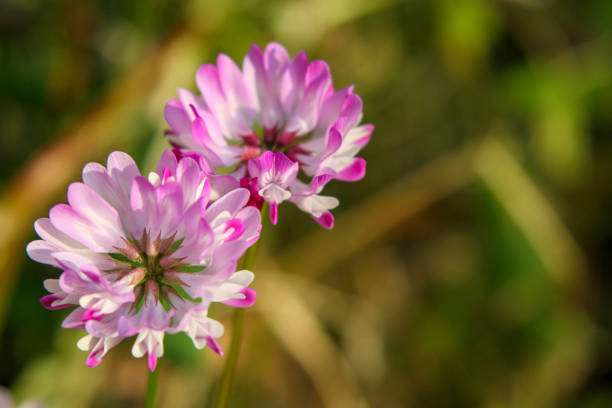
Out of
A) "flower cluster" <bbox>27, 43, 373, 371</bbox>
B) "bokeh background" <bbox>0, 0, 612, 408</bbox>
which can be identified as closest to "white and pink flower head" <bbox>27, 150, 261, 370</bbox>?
"flower cluster" <bbox>27, 43, 373, 371</bbox>

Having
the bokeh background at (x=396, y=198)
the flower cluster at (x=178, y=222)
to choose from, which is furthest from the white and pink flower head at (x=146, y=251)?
the bokeh background at (x=396, y=198)

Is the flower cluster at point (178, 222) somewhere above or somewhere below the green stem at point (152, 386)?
above

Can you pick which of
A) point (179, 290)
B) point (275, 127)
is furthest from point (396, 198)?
point (179, 290)

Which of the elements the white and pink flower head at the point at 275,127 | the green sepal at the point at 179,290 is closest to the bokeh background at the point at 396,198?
the white and pink flower head at the point at 275,127

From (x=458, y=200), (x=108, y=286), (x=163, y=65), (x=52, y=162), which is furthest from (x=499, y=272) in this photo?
(x=108, y=286)

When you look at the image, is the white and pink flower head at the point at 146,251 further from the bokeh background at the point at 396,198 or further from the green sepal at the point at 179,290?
the bokeh background at the point at 396,198

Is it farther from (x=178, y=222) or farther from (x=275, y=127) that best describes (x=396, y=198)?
(x=178, y=222)

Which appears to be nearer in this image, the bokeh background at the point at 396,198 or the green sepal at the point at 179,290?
the green sepal at the point at 179,290

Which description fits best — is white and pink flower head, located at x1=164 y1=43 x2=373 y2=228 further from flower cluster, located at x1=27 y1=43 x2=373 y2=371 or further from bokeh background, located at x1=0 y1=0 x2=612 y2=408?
bokeh background, located at x1=0 y1=0 x2=612 y2=408
